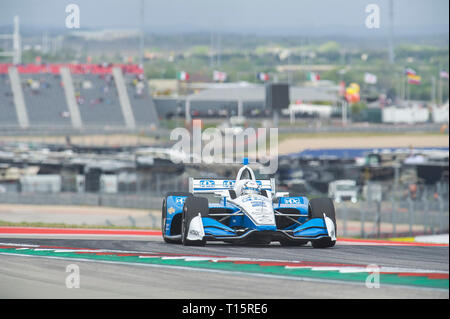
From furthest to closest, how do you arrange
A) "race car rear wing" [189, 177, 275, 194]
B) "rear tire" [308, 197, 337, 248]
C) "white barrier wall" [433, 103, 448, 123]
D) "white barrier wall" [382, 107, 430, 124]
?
1. "white barrier wall" [433, 103, 448, 123]
2. "white barrier wall" [382, 107, 430, 124]
3. "race car rear wing" [189, 177, 275, 194]
4. "rear tire" [308, 197, 337, 248]

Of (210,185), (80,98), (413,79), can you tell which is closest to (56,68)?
(80,98)

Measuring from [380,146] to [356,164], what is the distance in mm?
25002

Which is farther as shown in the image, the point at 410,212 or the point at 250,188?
the point at 410,212

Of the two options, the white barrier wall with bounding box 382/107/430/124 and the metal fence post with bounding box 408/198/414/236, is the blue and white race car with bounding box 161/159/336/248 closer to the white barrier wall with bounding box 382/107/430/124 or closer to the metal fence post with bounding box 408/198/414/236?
the metal fence post with bounding box 408/198/414/236

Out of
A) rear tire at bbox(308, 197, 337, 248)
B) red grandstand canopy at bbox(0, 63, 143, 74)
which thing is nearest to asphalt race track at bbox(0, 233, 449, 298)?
rear tire at bbox(308, 197, 337, 248)

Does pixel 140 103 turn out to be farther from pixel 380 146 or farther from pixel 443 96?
pixel 443 96

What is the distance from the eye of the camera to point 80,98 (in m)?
98.4

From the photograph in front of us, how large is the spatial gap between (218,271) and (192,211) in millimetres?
3228

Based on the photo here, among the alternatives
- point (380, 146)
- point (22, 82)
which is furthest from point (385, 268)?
point (22, 82)

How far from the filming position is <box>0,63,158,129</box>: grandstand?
305 ft

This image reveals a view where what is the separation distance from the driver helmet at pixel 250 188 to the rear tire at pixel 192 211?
0.86 m

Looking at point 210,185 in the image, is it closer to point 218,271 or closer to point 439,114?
point 218,271

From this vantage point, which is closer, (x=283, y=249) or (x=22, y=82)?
(x=283, y=249)
